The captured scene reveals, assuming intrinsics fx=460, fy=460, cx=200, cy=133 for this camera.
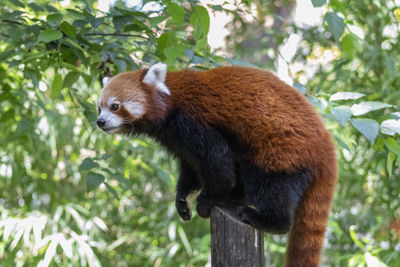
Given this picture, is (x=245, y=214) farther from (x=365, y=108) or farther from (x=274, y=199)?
(x=365, y=108)

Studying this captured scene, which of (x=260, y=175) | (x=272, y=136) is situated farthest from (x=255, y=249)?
(x=272, y=136)

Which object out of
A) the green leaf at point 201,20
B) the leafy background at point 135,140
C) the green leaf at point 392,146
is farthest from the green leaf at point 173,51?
the green leaf at point 392,146

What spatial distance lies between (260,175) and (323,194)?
0.26m

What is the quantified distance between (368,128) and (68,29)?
126 centimetres

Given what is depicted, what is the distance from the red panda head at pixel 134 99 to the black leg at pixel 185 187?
13.3 inches

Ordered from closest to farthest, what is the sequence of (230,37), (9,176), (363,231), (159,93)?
(159,93), (9,176), (363,231), (230,37)

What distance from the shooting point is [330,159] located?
186 cm

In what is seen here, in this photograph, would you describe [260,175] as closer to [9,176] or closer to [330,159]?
[330,159]

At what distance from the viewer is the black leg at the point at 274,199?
1.79 m

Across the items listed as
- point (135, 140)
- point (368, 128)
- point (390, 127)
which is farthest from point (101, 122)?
point (390, 127)

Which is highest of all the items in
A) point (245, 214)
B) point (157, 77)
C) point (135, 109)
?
point (157, 77)

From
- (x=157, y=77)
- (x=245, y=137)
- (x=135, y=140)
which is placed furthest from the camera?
(x=135, y=140)

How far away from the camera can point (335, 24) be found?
5.44ft

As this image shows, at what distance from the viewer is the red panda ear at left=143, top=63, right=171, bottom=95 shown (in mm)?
1973
